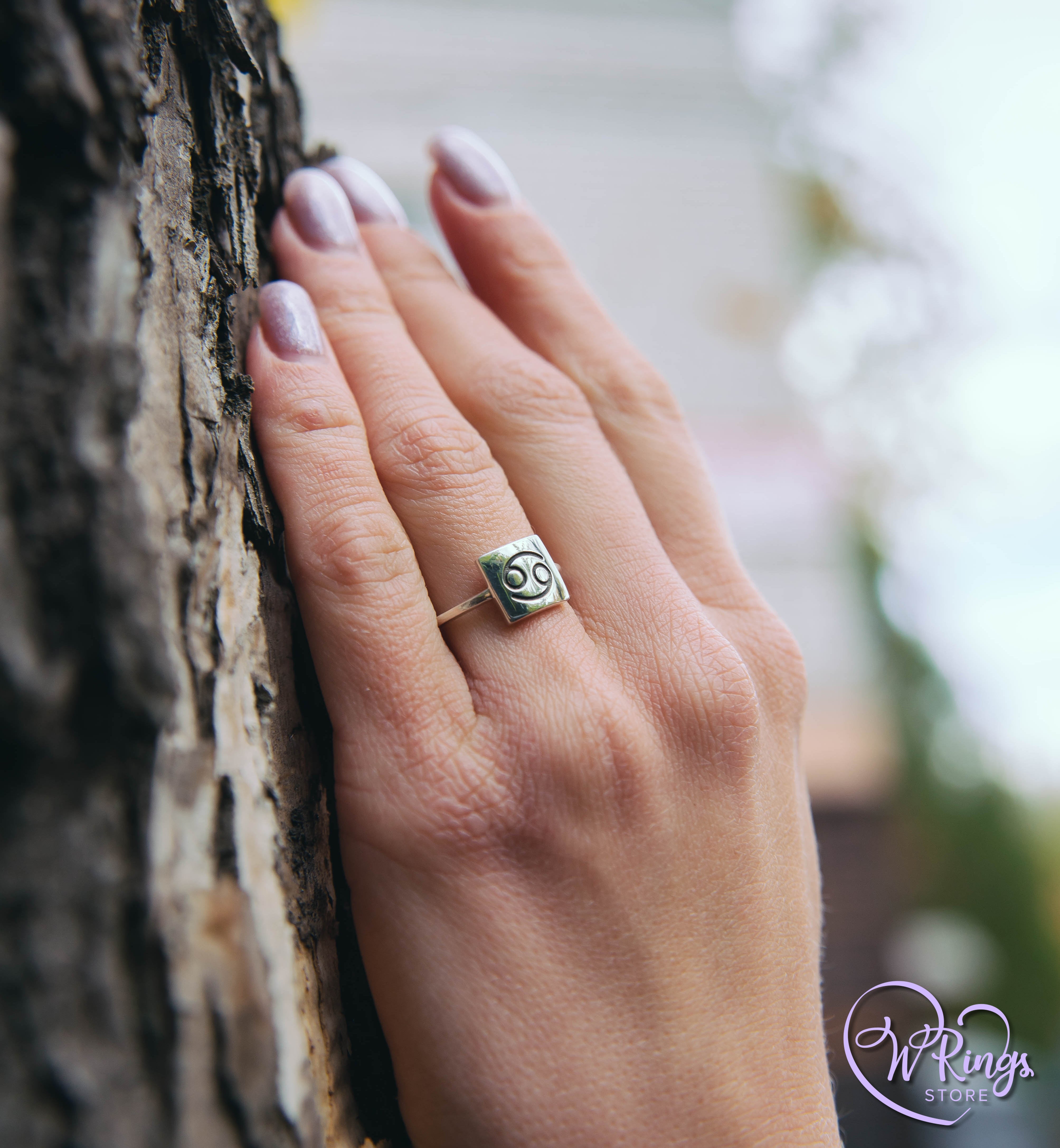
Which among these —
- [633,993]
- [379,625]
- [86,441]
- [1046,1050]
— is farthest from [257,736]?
[1046,1050]

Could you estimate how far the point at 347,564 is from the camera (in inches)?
28.9

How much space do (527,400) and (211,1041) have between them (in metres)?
0.73

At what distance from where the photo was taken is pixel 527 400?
97 cm

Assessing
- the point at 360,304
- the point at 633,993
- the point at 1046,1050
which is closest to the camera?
the point at 633,993

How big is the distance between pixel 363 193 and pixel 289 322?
35 centimetres

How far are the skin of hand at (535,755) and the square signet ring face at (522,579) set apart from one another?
2 cm

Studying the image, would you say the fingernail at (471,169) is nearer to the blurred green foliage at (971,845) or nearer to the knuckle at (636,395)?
the knuckle at (636,395)

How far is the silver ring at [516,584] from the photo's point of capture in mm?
777

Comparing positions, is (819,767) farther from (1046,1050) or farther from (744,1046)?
(744,1046)
